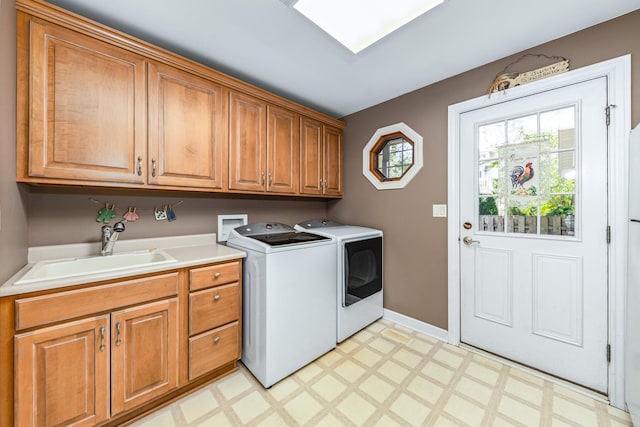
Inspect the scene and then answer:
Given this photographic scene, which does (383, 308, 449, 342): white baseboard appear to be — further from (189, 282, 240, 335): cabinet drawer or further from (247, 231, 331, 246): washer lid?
(189, 282, 240, 335): cabinet drawer

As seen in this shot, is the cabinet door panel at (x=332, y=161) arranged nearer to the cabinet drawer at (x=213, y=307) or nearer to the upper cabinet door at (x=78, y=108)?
the cabinet drawer at (x=213, y=307)

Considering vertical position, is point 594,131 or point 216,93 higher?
point 216,93

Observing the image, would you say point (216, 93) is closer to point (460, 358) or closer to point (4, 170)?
point (4, 170)

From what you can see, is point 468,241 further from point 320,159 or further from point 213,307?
point 213,307

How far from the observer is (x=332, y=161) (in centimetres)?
281

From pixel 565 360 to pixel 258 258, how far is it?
2.17 meters

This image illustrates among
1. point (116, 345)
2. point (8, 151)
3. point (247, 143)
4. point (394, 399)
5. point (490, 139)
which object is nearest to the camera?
point (8, 151)

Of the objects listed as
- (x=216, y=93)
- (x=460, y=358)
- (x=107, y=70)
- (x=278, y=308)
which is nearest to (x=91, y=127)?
(x=107, y=70)

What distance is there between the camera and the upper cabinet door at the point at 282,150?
2.23 meters

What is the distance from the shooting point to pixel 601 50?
1.50 m

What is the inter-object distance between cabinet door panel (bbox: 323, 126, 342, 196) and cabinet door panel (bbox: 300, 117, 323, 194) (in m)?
0.09

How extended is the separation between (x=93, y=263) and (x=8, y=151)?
0.75m

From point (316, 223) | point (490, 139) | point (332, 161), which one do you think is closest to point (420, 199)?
point (490, 139)

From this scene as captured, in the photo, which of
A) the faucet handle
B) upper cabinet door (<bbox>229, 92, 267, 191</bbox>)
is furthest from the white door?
the faucet handle
